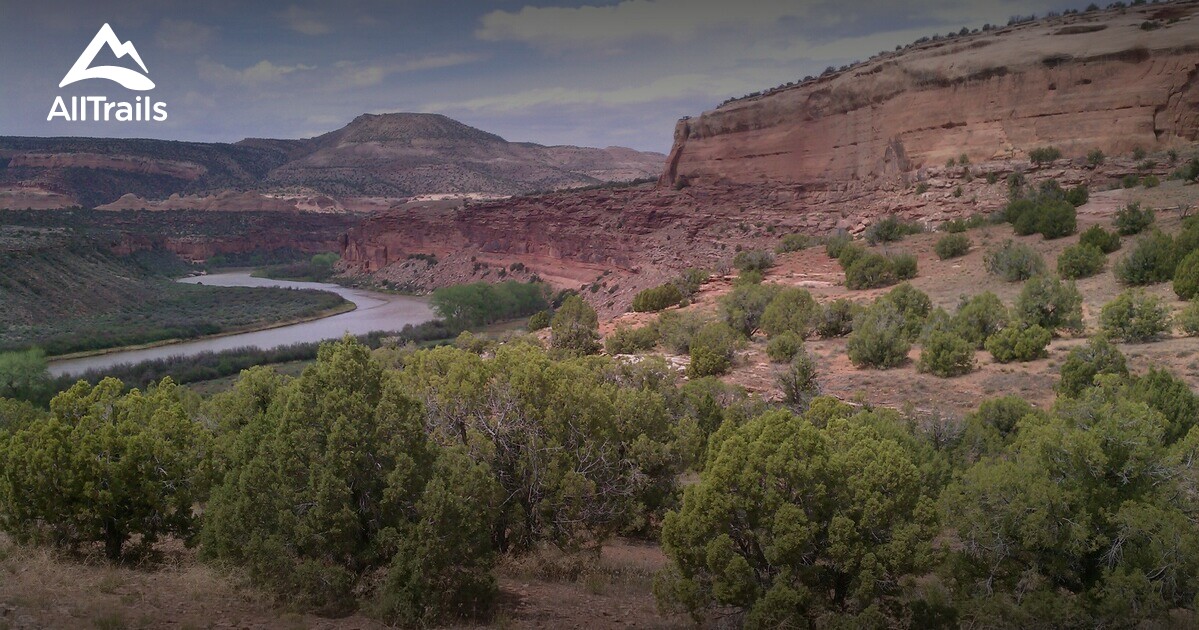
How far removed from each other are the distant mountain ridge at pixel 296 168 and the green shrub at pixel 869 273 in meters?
88.5

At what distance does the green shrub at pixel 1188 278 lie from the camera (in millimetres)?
16875

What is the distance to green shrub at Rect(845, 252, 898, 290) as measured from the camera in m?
23.5

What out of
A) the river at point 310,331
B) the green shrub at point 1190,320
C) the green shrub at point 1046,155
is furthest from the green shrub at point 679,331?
the green shrub at point 1046,155

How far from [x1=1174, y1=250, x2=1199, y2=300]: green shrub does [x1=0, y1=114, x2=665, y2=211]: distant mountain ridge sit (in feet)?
316

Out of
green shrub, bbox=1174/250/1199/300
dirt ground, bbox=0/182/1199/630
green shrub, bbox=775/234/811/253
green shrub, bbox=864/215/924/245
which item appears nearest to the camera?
dirt ground, bbox=0/182/1199/630

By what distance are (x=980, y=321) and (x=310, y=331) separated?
38.7 meters

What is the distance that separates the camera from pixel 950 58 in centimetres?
3372

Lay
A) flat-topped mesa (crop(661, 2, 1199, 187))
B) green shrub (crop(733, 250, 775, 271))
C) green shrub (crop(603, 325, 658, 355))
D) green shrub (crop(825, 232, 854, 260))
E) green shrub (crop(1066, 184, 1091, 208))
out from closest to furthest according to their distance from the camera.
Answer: green shrub (crop(603, 325, 658, 355))
green shrub (crop(1066, 184, 1091, 208))
green shrub (crop(825, 232, 854, 260))
green shrub (crop(733, 250, 775, 271))
flat-topped mesa (crop(661, 2, 1199, 187))

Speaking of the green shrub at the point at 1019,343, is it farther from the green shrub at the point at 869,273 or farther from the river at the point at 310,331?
the river at the point at 310,331

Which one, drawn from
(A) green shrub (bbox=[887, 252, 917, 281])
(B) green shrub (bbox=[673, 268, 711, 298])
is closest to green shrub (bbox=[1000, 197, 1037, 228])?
(A) green shrub (bbox=[887, 252, 917, 281])

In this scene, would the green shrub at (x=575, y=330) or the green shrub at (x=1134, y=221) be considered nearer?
the green shrub at (x=575, y=330)

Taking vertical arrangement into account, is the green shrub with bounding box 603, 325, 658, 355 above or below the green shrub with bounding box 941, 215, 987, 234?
below

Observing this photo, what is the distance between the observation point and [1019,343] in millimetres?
15281

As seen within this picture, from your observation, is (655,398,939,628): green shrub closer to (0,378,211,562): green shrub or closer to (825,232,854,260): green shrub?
(0,378,211,562): green shrub
